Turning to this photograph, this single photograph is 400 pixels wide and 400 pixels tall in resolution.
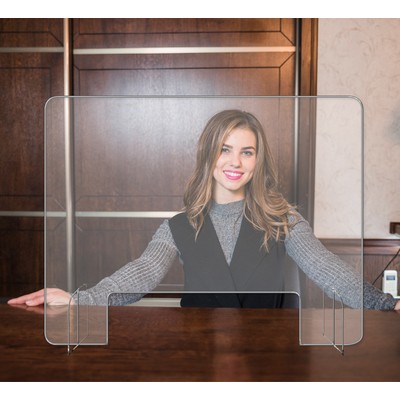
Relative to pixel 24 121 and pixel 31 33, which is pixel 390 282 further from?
pixel 31 33

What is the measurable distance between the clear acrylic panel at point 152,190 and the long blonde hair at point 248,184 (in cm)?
1

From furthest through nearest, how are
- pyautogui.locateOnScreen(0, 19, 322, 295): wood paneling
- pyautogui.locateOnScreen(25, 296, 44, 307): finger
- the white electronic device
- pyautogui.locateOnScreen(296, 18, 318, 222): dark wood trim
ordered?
pyautogui.locateOnScreen(0, 19, 322, 295): wood paneling → the white electronic device → pyautogui.locateOnScreen(25, 296, 44, 307): finger → pyautogui.locateOnScreen(296, 18, 318, 222): dark wood trim

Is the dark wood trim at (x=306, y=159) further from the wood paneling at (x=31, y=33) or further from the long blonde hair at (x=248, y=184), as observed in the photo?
the wood paneling at (x=31, y=33)

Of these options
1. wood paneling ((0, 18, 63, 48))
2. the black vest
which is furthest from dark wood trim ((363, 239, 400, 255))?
the black vest

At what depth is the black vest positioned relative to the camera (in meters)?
0.97

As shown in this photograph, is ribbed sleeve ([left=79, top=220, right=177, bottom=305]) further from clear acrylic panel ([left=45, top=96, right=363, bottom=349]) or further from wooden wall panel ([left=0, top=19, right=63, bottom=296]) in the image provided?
wooden wall panel ([left=0, top=19, right=63, bottom=296])

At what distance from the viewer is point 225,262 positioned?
97cm

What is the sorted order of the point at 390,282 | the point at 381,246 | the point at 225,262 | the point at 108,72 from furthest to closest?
the point at 108,72 < the point at 381,246 < the point at 390,282 < the point at 225,262

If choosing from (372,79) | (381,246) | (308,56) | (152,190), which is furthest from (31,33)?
(152,190)

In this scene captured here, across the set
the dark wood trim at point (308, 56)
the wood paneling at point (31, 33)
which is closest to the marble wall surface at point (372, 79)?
the dark wood trim at point (308, 56)

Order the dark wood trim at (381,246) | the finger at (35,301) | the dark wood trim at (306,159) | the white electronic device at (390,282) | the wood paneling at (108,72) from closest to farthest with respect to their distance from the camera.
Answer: the dark wood trim at (306,159), the finger at (35,301), the white electronic device at (390,282), the dark wood trim at (381,246), the wood paneling at (108,72)

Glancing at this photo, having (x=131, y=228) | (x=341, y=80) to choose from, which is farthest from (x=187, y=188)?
(x=341, y=80)

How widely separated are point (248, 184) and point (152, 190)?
0.54 feet

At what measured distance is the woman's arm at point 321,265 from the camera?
0.99m
